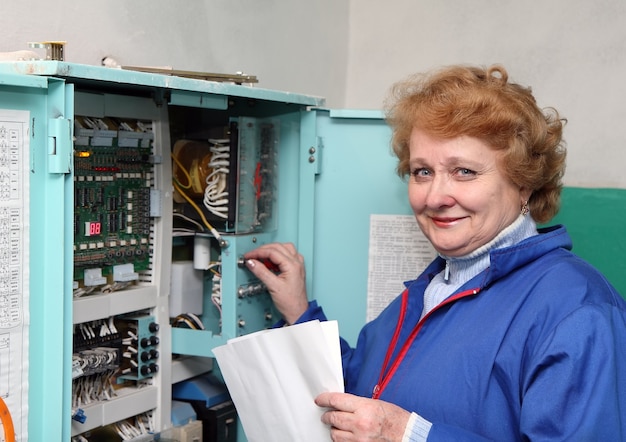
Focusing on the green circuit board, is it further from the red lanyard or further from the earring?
the earring

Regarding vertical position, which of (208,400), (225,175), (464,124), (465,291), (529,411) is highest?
(464,124)

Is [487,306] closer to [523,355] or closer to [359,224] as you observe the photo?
[523,355]

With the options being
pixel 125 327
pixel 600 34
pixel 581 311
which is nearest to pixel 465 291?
pixel 581 311

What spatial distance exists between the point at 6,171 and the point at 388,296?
1023mm

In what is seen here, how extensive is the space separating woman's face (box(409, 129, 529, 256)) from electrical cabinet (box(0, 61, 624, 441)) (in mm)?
342

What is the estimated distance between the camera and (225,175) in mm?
1856

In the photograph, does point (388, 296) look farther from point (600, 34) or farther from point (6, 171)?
point (600, 34)

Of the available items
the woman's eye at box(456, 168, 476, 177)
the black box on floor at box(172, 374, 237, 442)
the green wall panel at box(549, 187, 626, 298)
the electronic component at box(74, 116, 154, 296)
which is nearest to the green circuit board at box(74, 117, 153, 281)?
the electronic component at box(74, 116, 154, 296)

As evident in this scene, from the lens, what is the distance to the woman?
1.30 metres

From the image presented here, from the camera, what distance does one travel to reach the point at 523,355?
1.38 metres

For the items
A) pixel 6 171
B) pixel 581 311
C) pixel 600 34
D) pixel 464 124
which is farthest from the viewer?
pixel 600 34

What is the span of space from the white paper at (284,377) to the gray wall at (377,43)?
80 centimetres

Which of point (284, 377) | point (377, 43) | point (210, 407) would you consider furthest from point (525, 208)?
point (377, 43)

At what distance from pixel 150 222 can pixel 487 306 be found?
776 millimetres
